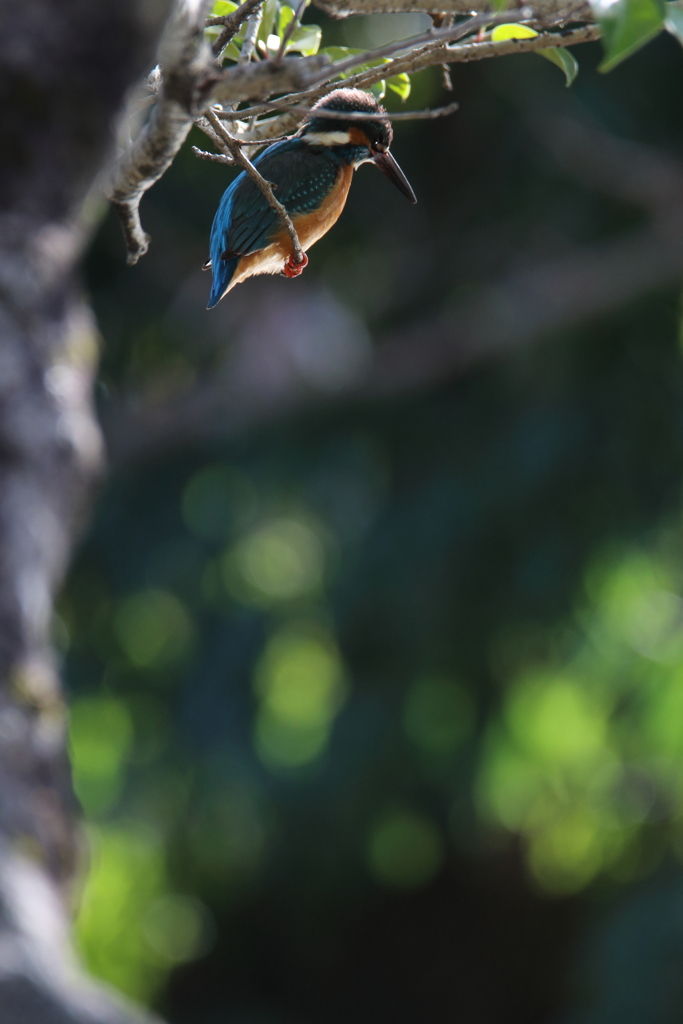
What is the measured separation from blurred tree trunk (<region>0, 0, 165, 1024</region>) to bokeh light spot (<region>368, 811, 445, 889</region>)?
5.64 meters

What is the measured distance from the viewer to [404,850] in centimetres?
935

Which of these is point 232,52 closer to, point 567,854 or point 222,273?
point 222,273

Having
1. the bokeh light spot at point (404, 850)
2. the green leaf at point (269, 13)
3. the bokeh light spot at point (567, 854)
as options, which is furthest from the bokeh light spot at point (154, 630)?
the green leaf at point (269, 13)

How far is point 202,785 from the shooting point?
8492 mm

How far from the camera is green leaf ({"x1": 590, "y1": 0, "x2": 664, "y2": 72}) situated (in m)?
0.81

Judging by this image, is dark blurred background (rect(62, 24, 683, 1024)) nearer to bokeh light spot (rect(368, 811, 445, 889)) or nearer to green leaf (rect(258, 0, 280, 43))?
bokeh light spot (rect(368, 811, 445, 889))

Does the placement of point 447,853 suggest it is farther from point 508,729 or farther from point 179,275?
point 179,275

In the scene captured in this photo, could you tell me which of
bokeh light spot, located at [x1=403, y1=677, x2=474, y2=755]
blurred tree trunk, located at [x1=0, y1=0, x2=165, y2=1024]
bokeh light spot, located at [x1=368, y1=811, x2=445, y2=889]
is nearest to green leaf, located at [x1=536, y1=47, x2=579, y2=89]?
blurred tree trunk, located at [x1=0, y1=0, x2=165, y2=1024]

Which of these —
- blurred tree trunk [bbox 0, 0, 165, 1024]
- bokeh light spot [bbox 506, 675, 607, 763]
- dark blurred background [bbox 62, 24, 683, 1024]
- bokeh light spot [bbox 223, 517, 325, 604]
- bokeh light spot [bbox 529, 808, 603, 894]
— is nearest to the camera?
blurred tree trunk [bbox 0, 0, 165, 1024]

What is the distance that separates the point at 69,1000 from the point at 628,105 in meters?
7.40

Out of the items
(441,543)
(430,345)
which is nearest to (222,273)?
(441,543)

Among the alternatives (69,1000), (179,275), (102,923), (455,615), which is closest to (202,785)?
(455,615)

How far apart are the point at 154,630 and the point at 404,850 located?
124 inches

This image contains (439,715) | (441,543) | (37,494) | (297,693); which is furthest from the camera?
(297,693)
